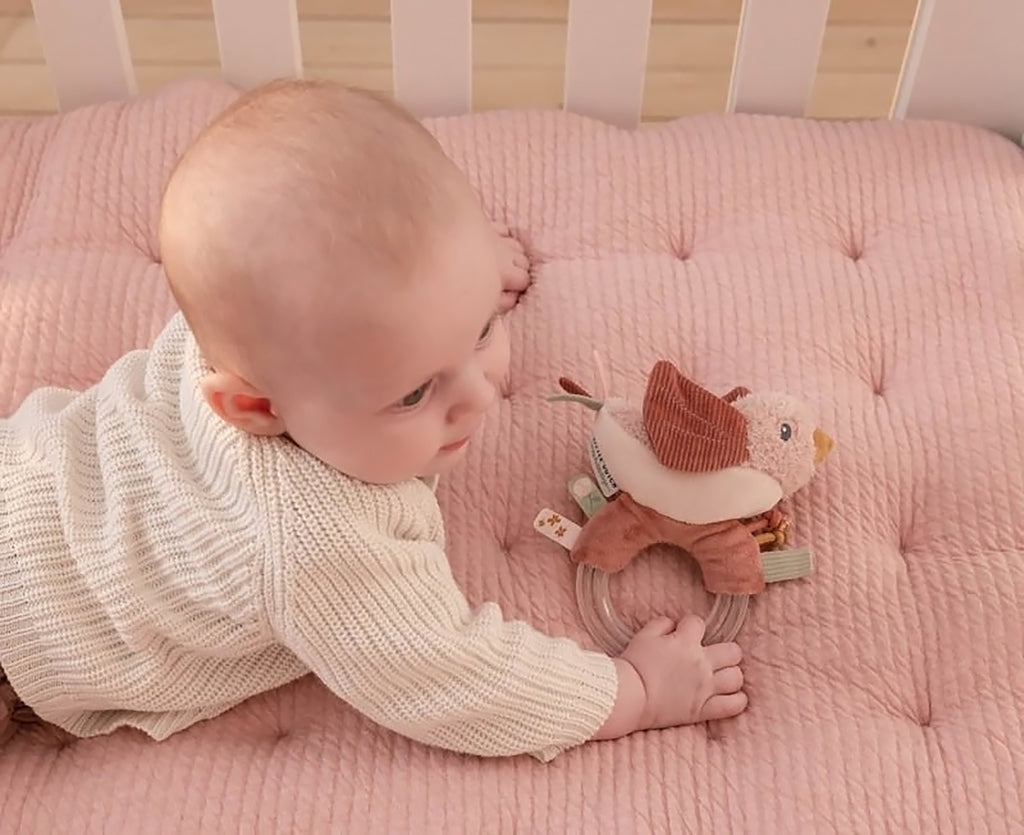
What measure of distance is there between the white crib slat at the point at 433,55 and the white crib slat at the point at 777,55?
0.98ft

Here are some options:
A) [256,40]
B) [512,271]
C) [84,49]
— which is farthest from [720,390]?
[84,49]

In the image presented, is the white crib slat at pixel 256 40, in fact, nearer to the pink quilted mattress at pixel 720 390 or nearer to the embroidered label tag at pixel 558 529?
the pink quilted mattress at pixel 720 390

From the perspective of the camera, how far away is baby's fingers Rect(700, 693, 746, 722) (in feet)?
3.03

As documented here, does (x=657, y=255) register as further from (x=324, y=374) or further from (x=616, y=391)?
(x=324, y=374)

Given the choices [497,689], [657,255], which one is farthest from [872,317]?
[497,689]

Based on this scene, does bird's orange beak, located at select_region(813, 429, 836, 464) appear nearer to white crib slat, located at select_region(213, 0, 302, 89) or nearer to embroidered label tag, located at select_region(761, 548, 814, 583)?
embroidered label tag, located at select_region(761, 548, 814, 583)

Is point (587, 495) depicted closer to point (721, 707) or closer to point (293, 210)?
point (721, 707)

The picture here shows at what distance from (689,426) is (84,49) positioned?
84 cm

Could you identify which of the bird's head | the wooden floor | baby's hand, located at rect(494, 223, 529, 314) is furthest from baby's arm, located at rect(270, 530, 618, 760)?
the wooden floor

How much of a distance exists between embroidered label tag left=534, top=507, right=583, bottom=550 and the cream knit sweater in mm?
124

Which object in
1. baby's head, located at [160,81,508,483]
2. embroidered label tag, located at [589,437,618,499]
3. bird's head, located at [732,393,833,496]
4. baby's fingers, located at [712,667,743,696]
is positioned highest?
baby's head, located at [160,81,508,483]

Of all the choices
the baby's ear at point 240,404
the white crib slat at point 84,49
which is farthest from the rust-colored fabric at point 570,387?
the white crib slat at point 84,49

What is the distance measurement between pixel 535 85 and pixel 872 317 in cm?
86

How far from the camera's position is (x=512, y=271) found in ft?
3.86
